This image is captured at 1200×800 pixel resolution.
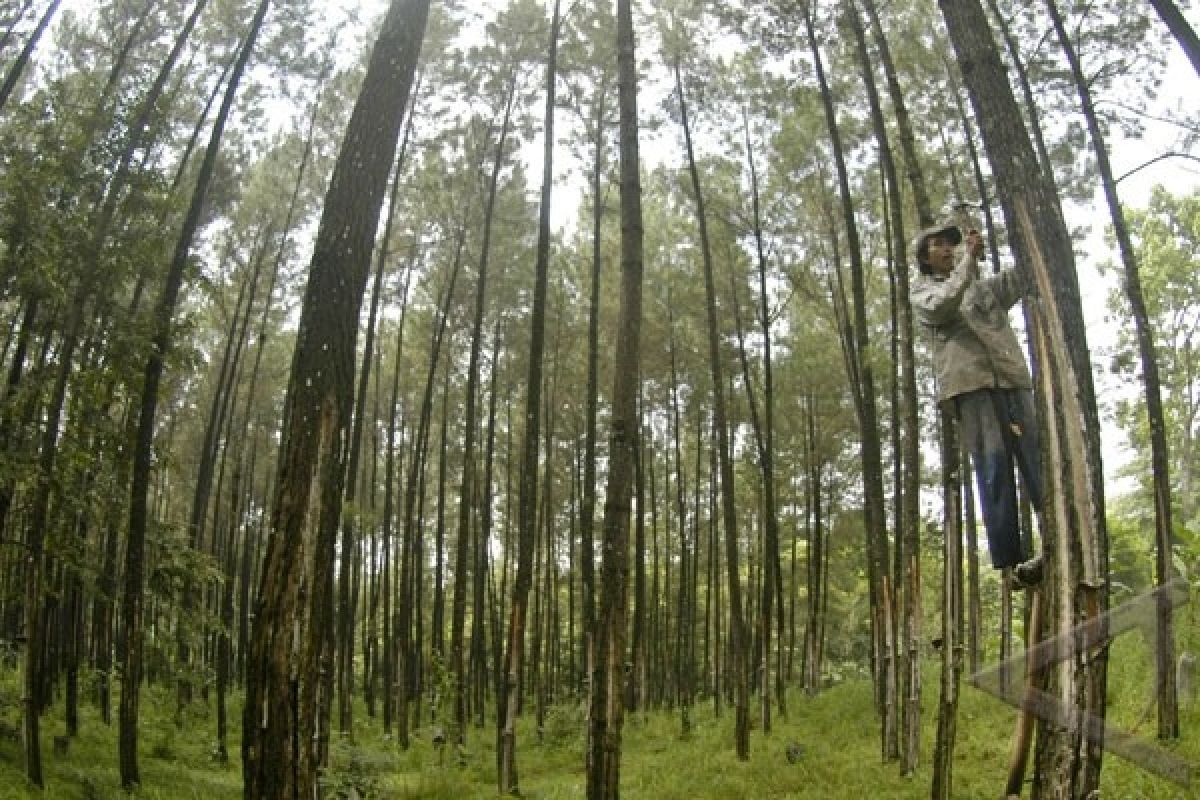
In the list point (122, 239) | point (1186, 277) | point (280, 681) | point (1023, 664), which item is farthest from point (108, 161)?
point (1186, 277)

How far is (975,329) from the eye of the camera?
3.10m

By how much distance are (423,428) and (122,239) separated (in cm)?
711

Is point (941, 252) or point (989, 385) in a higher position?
point (941, 252)

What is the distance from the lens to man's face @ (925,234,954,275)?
3.40m

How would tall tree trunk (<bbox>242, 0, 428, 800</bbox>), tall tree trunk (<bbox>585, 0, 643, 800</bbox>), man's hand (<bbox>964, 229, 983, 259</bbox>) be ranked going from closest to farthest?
1. man's hand (<bbox>964, 229, 983, 259</bbox>)
2. tall tree trunk (<bbox>242, 0, 428, 800</bbox>)
3. tall tree trunk (<bbox>585, 0, 643, 800</bbox>)

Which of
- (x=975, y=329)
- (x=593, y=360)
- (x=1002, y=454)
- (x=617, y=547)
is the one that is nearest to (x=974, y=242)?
(x=975, y=329)

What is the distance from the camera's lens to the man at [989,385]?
2.97m

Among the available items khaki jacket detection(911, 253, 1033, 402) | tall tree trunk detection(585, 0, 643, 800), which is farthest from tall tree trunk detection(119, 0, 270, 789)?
khaki jacket detection(911, 253, 1033, 402)

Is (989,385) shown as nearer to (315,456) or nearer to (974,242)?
(974,242)

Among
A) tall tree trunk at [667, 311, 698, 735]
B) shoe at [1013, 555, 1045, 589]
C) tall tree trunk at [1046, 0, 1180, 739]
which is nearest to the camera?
shoe at [1013, 555, 1045, 589]

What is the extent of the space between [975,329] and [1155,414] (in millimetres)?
6798

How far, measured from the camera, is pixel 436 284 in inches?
607

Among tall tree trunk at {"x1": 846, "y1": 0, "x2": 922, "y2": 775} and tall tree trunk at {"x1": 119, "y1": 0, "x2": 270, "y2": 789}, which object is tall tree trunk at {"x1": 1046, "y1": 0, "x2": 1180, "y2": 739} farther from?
tall tree trunk at {"x1": 119, "y1": 0, "x2": 270, "y2": 789}

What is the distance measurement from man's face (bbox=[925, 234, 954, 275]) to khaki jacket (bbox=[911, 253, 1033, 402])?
0.69ft
